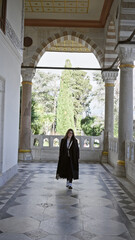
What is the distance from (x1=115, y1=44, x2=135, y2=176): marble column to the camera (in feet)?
25.6

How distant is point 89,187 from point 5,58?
362cm

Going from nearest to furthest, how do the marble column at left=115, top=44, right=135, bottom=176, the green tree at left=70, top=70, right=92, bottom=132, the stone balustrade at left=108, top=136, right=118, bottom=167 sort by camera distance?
1. the marble column at left=115, top=44, right=135, bottom=176
2. the stone balustrade at left=108, top=136, right=118, bottom=167
3. the green tree at left=70, top=70, right=92, bottom=132

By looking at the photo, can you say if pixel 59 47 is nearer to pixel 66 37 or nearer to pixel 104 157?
pixel 66 37

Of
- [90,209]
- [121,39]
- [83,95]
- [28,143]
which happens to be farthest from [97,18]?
[83,95]

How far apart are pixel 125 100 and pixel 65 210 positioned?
4240 millimetres

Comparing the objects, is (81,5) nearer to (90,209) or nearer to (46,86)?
(90,209)

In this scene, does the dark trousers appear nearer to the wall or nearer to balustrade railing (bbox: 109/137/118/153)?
the wall

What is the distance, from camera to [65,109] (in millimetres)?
24797

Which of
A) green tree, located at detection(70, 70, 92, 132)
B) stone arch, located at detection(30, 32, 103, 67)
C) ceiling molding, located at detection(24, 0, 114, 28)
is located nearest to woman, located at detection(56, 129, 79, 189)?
stone arch, located at detection(30, 32, 103, 67)

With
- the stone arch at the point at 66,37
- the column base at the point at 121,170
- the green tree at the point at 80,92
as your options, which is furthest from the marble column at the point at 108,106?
the green tree at the point at 80,92

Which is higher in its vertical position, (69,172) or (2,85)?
(2,85)

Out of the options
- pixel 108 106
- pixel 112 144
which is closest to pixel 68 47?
pixel 108 106

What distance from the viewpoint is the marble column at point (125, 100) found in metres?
7.82

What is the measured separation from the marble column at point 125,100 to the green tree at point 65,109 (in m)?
16.4
